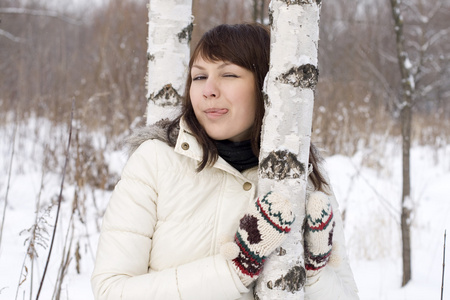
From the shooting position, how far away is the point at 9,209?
4.19 m

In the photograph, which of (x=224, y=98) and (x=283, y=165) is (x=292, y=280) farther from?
(x=224, y=98)

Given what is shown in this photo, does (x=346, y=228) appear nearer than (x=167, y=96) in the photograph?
No

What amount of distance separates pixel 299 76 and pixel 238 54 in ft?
0.96

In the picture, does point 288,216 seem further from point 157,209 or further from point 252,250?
point 157,209

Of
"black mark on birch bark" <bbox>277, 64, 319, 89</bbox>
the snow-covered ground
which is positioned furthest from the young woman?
the snow-covered ground

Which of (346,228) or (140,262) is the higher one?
(140,262)

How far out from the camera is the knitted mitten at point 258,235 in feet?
3.76

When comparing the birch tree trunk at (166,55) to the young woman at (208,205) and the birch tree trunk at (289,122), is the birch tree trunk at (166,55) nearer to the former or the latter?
the young woman at (208,205)

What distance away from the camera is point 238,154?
→ 1.47m

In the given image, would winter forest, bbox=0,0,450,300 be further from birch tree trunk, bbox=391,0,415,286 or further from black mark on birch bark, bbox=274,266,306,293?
black mark on birch bark, bbox=274,266,306,293

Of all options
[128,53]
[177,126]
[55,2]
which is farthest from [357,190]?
[55,2]

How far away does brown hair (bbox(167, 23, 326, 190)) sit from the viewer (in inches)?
55.2

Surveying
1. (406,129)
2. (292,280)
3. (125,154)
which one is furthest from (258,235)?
(406,129)

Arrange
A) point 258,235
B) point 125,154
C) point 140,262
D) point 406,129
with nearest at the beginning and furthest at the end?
1. point 258,235
2. point 140,262
3. point 125,154
4. point 406,129
